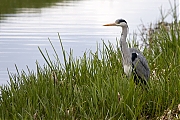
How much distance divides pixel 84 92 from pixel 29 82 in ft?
2.40

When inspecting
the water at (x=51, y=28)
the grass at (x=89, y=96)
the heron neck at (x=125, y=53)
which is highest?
the heron neck at (x=125, y=53)

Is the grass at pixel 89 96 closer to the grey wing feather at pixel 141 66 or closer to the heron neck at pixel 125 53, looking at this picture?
the grey wing feather at pixel 141 66

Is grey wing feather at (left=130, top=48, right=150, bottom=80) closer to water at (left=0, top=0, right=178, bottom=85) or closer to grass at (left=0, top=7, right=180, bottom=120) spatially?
grass at (left=0, top=7, right=180, bottom=120)

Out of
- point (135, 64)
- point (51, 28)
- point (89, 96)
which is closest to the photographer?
point (89, 96)

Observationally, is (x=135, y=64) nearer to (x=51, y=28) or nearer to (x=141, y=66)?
(x=141, y=66)

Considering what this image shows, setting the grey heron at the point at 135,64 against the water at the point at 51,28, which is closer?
the grey heron at the point at 135,64

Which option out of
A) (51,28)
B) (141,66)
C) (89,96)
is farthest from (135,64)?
(51,28)

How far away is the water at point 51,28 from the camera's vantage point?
1066 centimetres

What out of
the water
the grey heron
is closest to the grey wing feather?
the grey heron

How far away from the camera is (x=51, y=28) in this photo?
46.0 feet

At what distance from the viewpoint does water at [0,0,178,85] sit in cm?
1066

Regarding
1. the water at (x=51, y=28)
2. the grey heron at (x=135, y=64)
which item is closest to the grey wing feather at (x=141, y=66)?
the grey heron at (x=135, y=64)

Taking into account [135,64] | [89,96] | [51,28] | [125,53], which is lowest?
[51,28]

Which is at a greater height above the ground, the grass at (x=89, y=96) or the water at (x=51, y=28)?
the grass at (x=89, y=96)
